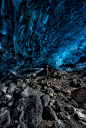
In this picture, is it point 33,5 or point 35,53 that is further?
point 35,53

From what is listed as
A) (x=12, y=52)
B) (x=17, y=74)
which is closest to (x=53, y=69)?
(x=17, y=74)

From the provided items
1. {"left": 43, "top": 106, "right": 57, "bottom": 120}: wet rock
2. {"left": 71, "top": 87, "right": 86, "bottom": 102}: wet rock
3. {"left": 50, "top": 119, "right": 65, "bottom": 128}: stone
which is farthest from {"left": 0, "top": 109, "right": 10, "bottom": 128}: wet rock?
{"left": 71, "top": 87, "right": 86, "bottom": 102}: wet rock

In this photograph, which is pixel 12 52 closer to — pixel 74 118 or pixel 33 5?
pixel 33 5

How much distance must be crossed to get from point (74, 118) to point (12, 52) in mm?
4065

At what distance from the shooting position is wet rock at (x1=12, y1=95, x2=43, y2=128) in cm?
145

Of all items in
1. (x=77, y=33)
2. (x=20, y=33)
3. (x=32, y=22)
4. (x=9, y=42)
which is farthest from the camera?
(x=77, y=33)

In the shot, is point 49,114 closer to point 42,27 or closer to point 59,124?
point 59,124

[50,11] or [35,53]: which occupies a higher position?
[50,11]

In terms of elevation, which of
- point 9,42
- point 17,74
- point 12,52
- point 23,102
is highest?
point 9,42

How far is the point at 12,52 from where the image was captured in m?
Answer: 3.63

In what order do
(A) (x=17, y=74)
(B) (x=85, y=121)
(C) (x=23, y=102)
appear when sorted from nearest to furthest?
(B) (x=85, y=121)
(C) (x=23, y=102)
(A) (x=17, y=74)

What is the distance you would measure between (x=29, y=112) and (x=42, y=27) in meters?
3.46

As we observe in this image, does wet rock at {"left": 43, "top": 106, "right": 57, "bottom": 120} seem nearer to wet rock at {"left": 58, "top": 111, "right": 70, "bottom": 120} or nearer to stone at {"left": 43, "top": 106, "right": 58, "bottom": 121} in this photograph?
stone at {"left": 43, "top": 106, "right": 58, "bottom": 121}

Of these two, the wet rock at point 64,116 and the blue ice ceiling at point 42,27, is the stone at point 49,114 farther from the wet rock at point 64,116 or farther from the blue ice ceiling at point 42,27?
the blue ice ceiling at point 42,27
